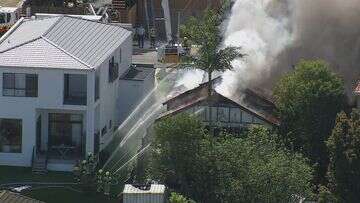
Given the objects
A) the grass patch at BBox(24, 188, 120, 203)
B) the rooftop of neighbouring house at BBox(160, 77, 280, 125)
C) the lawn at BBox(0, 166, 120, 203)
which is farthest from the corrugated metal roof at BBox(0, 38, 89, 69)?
the grass patch at BBox(24, 188, 120, 203)

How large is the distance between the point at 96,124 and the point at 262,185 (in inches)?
384

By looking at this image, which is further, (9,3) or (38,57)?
(9,3)

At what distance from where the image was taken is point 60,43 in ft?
158

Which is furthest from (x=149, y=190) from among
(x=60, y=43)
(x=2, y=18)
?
(x=2, y=18)

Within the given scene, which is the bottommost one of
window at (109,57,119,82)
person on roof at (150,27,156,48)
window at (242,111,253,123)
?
window at (242,111,253,123)

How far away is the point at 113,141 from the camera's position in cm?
4991

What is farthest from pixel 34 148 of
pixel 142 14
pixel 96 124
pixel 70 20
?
pixel 142 14

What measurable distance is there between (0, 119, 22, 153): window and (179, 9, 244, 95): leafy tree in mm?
6597

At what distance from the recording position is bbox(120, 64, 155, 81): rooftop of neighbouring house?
52.6 meters

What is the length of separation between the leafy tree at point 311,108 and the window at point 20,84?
896 centimetres

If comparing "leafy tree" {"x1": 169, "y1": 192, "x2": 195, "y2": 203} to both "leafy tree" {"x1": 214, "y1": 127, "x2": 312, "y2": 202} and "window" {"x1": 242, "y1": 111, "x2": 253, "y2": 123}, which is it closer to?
"leafy tree" {"x1": 214, "y1": 127, "x2": 312, "y2": 202}

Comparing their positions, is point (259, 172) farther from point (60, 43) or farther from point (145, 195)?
point (60, 43)

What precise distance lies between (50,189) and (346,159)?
422 inches

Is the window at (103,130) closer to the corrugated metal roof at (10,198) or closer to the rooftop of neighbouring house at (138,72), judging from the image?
the rooftop of neighbouring house at (138,72)
